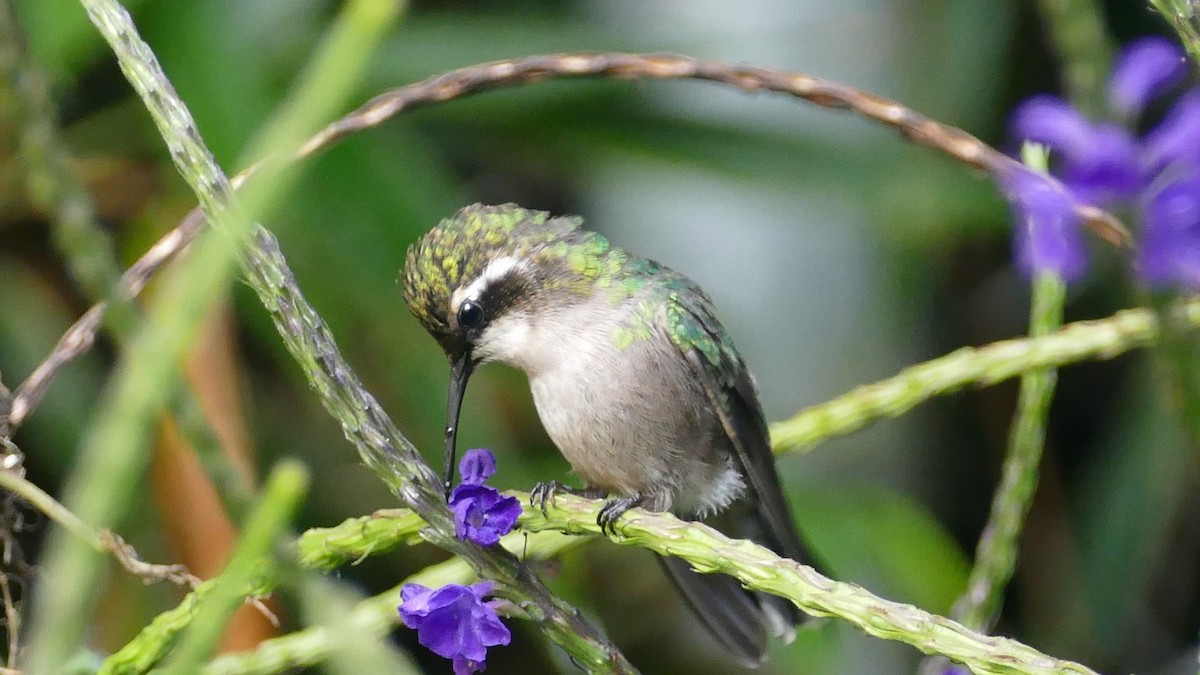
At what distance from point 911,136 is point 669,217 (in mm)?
1834

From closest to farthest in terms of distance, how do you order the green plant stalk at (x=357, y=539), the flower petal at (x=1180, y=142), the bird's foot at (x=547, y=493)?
the flower petal at (x=1180, y=142), the green plant stalk at (x=357, y=539), the bird's foot at (x=547, y=493)

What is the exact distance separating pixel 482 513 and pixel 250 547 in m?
0.38

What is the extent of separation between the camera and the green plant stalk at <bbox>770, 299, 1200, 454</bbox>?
1211mm

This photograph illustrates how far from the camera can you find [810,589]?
0.93 metres

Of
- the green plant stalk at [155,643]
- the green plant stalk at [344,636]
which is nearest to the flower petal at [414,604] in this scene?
the green plant stalk at [155,643]

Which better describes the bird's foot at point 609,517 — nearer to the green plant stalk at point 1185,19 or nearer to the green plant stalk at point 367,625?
the green plant stalk at point 367,625

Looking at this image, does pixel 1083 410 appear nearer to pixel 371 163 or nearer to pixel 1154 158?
pixel 371 163

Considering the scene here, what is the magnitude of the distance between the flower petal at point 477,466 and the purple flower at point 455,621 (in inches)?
3.9

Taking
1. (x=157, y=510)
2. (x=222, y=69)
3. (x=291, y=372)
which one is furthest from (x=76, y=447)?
(x=222, y=69)

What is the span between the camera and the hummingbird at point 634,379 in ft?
5.12

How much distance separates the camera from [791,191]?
2.70 metres

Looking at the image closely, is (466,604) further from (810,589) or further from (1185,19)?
(1185,19)

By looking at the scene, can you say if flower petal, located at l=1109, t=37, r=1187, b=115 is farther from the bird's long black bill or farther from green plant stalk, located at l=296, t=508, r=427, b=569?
the bird's long black bill

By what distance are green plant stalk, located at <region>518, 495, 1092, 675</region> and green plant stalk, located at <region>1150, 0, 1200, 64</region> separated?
0.41 m
